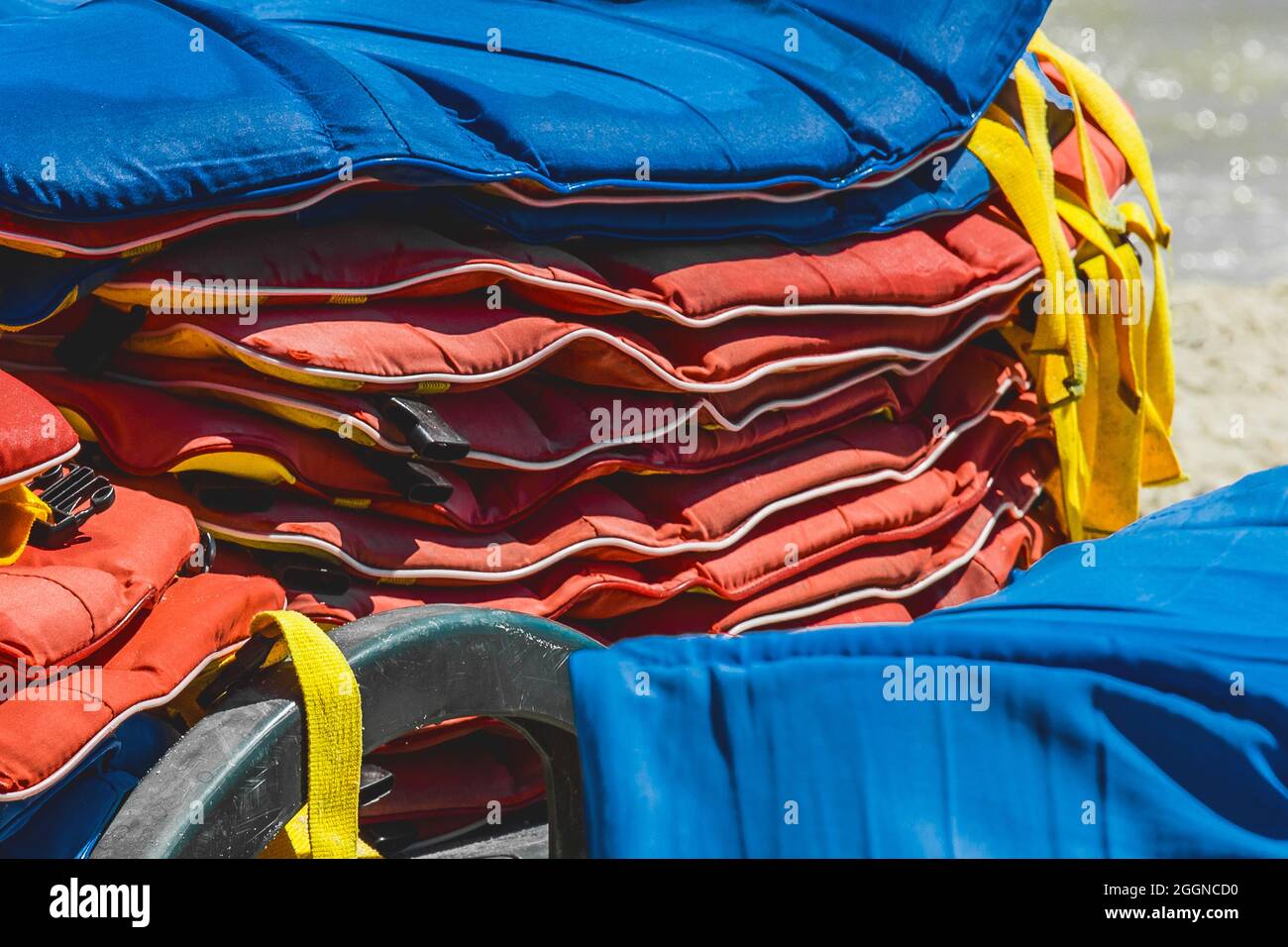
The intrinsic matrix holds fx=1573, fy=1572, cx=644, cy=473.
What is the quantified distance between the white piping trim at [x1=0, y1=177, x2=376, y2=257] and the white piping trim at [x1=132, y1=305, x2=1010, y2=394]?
87mm

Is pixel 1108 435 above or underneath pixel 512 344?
above

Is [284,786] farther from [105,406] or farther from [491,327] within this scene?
[491,327]

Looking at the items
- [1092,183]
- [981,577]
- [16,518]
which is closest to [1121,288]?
[1092,183]

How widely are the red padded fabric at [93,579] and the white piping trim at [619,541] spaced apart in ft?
0.36

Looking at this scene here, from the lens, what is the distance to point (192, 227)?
1374 mm

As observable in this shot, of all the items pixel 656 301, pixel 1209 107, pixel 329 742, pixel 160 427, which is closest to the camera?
pixel 329 742

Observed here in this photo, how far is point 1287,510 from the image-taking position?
129 cm

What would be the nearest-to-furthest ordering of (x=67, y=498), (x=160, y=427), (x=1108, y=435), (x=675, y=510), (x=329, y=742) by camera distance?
(x=329, y=742) → (x=67, y=498) → (x=160, y=427) → (x=675, y=510) → (x=1108, y=435)

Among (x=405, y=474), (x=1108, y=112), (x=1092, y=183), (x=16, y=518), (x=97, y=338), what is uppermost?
(x=1108, y=112)

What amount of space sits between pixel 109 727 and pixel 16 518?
0.64 ft

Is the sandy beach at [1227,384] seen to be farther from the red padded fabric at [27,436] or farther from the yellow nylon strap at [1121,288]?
the red padded fabric at [27,436]

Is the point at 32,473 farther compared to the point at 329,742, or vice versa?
the point at 32,473

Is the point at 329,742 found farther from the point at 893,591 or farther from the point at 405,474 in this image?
the point at 893,591
